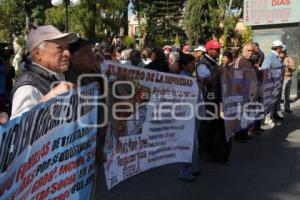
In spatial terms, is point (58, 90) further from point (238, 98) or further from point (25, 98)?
point (238, 98)

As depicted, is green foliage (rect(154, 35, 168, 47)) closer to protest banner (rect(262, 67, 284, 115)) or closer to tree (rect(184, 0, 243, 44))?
tree (rect(184, 0, 243, 44))

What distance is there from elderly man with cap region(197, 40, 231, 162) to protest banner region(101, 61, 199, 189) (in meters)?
1.01

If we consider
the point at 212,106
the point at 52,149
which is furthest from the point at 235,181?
the point at 52,149

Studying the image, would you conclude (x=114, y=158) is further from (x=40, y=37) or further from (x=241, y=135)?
(x=241, y=135)

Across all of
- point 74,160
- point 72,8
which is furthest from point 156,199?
point 72,8

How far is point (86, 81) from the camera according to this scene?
4172mm

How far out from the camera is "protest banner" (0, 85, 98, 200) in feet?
9.00

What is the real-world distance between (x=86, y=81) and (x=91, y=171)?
0.73 m

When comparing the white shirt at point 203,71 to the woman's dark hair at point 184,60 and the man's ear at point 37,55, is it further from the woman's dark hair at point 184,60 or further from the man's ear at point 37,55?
the man's ear at point 37,55

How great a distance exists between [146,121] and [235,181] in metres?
1.97

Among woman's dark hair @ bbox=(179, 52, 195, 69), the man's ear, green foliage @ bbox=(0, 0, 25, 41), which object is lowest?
woman's dark hair @ bbox=(179, 52, 195, 69)

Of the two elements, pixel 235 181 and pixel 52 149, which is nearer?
pixel 52 149

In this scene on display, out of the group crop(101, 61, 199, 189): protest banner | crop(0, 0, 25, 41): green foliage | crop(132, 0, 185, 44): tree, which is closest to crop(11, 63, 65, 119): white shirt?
crop(101, 61, 199, 189): protest banner

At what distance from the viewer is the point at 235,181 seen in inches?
256
